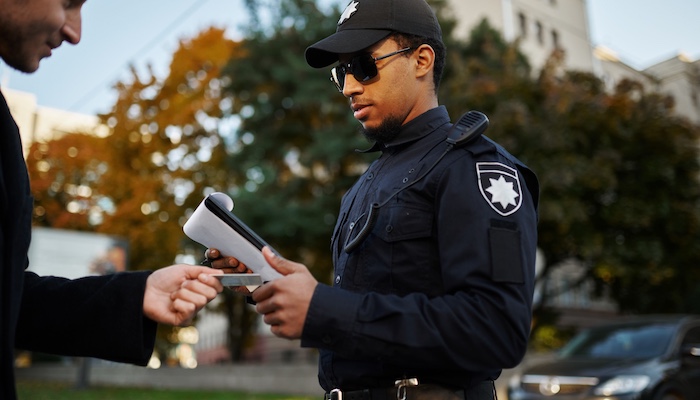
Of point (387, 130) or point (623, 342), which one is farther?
point (623, 342)

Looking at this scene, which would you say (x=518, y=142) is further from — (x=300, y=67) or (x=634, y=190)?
(x=300, y=67)

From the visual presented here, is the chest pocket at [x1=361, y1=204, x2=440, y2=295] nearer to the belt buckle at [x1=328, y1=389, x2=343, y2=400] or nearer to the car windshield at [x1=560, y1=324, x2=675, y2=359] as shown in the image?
the belt buckle at [x1=328, y1=389, x2=343, y2=400]

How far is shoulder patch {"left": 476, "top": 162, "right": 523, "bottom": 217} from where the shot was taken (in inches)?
69.5

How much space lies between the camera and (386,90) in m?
2.21

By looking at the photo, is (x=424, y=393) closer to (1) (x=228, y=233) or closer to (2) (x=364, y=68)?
(1) (x=228, y=233)

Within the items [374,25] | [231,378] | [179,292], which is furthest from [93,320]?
[231,378]

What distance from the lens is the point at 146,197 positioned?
19.8m

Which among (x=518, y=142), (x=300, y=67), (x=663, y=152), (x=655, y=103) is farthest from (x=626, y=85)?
(x=300, y=67)

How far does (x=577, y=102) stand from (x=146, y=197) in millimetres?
12291

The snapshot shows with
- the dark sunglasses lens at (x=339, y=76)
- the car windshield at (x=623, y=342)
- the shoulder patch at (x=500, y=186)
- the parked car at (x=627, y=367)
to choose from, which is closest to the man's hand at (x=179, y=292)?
the shoulder patch at (x=500, y=186)

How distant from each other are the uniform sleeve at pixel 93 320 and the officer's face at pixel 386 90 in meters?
0.89

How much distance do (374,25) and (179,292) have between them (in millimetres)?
1045

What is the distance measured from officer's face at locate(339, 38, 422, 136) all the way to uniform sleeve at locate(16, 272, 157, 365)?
89 cm

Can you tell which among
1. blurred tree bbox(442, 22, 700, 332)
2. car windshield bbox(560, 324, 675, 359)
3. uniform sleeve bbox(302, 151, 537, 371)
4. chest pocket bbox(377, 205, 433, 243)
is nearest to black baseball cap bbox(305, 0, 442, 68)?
chest pocket bbox(377, 205, 433, 243)
